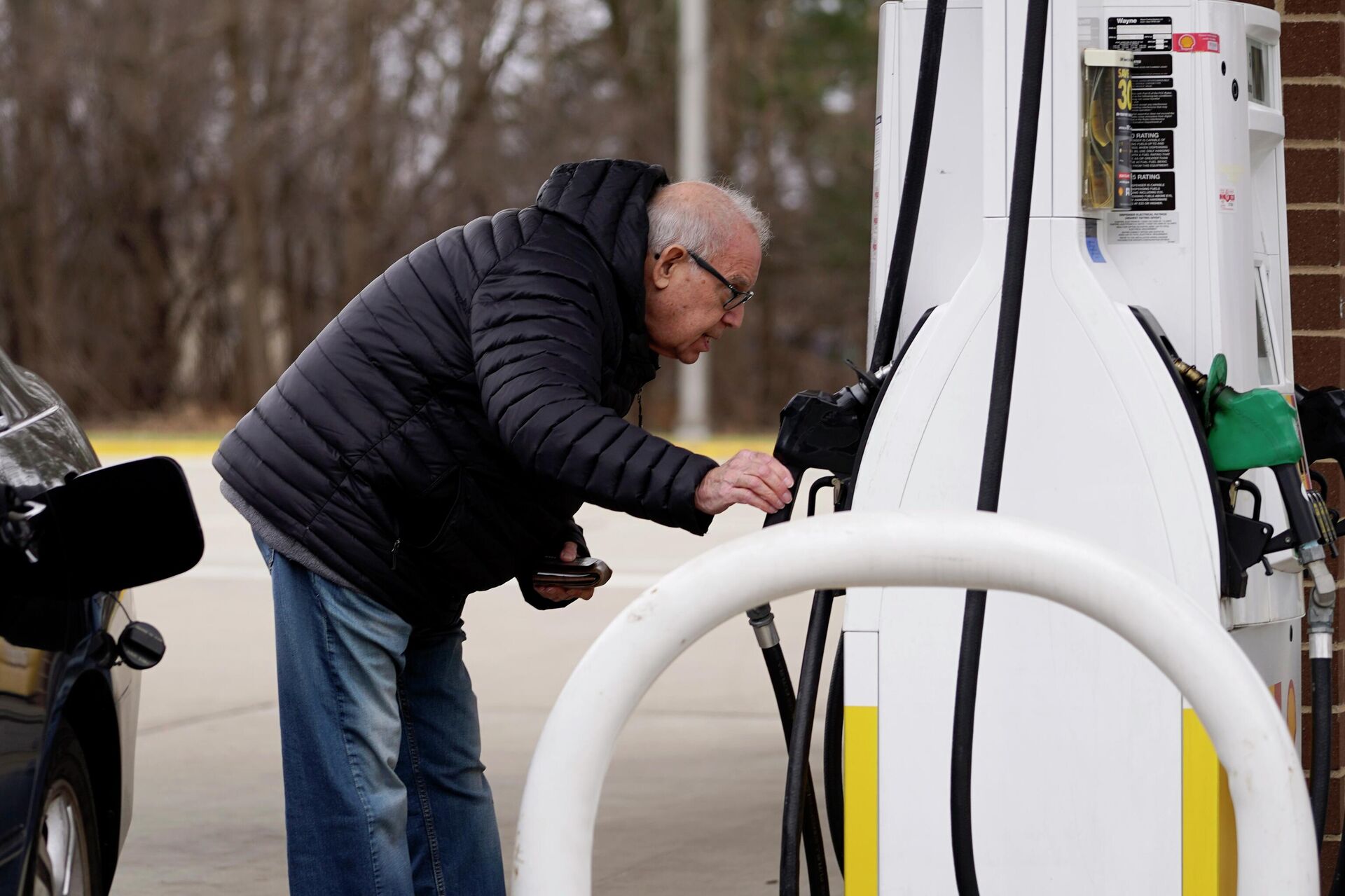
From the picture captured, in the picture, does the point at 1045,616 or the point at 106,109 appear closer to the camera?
the point at 1045,616

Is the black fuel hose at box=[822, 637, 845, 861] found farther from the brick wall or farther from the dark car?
the brick wall

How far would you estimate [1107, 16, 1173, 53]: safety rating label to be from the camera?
3.14 meters

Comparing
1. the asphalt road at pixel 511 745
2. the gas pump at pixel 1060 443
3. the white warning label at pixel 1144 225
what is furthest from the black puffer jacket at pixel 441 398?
the asphalt road at pixel 511 745

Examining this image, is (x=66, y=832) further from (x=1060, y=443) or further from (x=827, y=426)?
(x=1060, y=443)

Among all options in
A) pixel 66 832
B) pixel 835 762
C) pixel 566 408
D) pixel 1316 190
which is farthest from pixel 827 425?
pixel 1316 190

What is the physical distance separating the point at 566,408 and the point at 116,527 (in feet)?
2.16

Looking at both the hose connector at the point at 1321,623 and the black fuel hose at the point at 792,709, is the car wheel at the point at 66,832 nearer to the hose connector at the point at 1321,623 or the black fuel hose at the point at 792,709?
the black fuel hose at the point at 792,709

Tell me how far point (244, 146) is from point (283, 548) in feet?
54.5

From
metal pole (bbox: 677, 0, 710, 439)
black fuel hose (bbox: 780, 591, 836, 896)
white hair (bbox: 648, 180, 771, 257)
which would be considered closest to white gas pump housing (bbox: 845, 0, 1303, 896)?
black fuel hose (bbox: 780, 591, 836, 896)

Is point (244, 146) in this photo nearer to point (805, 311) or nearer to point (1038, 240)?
point (805, 311)

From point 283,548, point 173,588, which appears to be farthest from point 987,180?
point 173,588

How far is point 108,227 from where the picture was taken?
65.6 feet

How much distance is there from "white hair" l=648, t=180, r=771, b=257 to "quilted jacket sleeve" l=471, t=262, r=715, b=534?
213mm

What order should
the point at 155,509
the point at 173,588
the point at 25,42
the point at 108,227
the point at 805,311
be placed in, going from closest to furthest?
the point at 155,509, the point at 173,588, the point at 25,42, the point at 108,227, the point at 805,311
